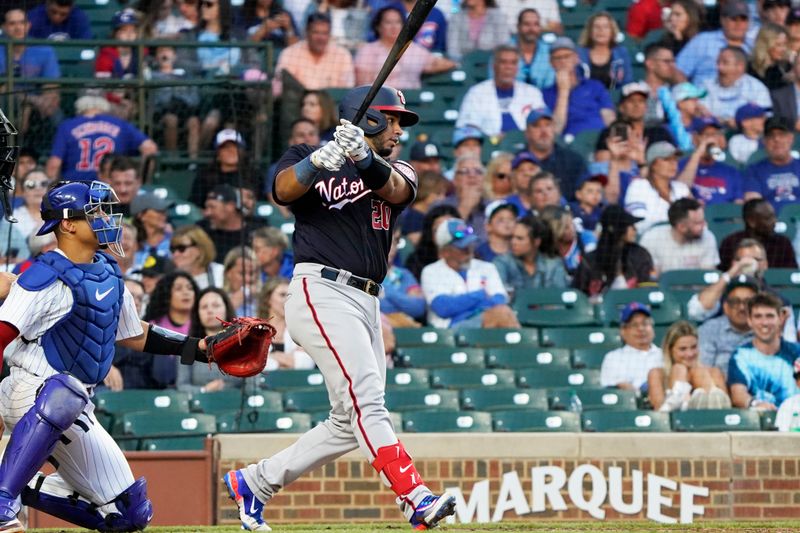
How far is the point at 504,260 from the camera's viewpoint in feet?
31.5

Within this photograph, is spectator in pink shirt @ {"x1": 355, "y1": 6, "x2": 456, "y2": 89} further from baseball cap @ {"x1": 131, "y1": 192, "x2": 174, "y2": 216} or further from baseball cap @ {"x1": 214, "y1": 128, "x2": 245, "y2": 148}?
baseball cap @ {"x1": 131, "y1": 192, "x2": 174, "y2": 216}

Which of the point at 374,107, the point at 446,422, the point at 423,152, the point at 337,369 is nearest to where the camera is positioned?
the point at 337,369

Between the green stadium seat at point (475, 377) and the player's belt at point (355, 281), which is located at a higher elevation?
the player's belt at point (355, 281)

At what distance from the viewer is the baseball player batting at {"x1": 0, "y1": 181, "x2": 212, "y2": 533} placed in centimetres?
452

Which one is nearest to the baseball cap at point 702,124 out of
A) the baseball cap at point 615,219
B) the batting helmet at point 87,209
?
the baseball cap at point 615,219

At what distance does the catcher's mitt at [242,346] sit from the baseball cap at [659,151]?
5.84m

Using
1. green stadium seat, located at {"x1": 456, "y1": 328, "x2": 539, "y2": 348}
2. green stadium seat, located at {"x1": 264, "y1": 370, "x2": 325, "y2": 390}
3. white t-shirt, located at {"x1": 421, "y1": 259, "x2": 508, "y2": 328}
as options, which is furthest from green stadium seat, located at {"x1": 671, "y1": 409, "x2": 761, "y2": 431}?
green stadium seat, located at {"x1": 264, "y1": 370, "x2": 325, "y2": 390}

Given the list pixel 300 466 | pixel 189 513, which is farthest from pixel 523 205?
pixel 300 466

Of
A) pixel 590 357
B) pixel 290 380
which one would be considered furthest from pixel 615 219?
pixel 290 380

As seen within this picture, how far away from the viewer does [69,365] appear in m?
4.71

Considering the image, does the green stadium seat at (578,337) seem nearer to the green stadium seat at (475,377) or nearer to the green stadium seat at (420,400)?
the green stadium seat at (475,377)

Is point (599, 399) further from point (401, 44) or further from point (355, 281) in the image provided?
point (401, 44)

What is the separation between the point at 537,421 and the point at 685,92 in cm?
388

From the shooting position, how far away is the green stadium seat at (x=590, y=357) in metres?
9.11
